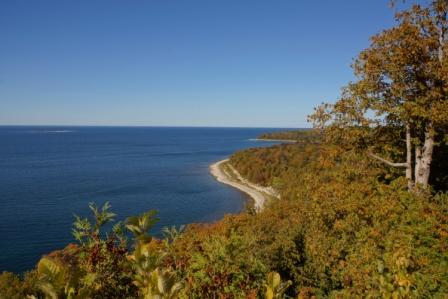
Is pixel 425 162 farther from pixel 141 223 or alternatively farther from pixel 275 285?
pixel 141 223

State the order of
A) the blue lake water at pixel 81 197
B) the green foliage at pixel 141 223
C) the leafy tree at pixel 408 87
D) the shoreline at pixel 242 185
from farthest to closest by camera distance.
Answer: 1. the shoreline at pixel 242 185
2. the blue lake water at pixel 81 197
3. the leafy tree at pixel 408 87
4. the green foliage at pixel 141 223

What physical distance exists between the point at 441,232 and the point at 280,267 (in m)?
7.92

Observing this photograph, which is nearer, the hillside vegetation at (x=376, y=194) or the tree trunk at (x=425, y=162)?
the hillside vegetation at (x=376, y=194)

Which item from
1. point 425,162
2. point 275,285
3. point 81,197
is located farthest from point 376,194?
point 81,197

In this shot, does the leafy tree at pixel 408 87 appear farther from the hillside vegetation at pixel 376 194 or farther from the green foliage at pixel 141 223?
the green foliage at pixel 141 223

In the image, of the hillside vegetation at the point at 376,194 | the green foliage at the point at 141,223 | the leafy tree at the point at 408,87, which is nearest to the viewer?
the green foliage at the point at 141,223

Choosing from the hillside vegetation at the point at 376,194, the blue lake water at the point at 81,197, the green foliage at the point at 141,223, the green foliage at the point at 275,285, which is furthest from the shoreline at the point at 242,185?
the green foliage at the point at 275,285

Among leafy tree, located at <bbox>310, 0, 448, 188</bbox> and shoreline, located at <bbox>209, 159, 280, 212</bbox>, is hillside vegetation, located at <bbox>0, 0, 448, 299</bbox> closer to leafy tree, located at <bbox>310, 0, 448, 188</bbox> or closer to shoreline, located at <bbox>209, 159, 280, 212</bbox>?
leafy tree, located at <bbox>310, 0, 448, 188</bbox>

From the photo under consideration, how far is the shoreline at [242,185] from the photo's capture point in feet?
243

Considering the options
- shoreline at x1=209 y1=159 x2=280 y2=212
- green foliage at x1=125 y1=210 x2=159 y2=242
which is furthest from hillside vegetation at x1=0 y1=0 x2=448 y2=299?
shoreline at x1=209 y1=159 x2=280 y2=212

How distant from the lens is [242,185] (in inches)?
3506

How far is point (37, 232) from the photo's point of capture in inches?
1923

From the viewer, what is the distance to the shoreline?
73.9m

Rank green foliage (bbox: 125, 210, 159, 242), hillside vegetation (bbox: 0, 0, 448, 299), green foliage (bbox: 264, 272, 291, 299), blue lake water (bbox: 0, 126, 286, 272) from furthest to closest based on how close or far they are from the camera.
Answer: blue lake water (bbox: 0, 126, 286, 272) < hillside vegetation (bbox: 0, 0, 448, 299) < green foliage (bbox: 125, 210, 159, 242) < green foliage (bbox: 264, 272, 291, 299)
